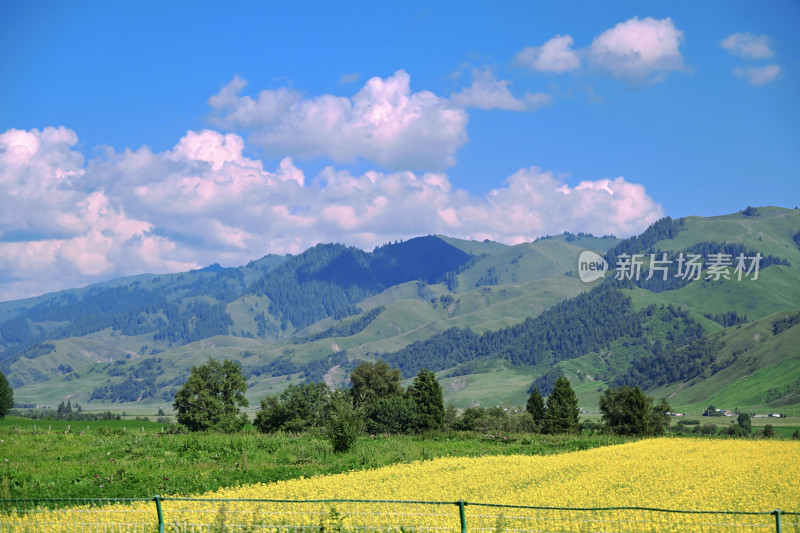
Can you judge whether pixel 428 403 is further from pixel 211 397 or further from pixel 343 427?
pixel 343 427

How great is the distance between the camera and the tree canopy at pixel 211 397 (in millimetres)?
105125

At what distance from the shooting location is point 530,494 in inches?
1116

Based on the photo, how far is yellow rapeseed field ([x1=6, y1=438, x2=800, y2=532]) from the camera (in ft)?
69.6

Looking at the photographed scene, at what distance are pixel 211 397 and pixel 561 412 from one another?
175 ft

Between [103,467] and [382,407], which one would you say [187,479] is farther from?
[382,407]

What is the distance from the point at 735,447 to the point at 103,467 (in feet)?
139

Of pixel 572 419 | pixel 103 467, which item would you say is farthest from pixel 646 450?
pixel 572 419

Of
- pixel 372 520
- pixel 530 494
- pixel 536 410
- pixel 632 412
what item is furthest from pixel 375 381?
pixel 372 520

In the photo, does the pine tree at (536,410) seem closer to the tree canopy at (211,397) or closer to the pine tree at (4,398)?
the tree canopy at (211,397)

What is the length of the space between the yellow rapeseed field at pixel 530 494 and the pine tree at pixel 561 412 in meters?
41.5

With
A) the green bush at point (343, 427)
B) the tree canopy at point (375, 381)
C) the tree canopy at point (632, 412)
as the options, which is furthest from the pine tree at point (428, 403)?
the green bush at point (343, 427)

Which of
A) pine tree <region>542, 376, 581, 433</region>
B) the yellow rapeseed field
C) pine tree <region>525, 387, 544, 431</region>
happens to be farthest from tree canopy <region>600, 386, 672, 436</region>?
the yellow rapeseed field

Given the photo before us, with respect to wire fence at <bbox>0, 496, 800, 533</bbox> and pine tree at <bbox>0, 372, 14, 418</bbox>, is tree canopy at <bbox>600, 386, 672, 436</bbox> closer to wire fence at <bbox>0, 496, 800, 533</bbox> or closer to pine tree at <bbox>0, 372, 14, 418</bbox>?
wire fence at <bbox>0, 496, 800, 533</bbox>

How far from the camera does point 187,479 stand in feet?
114
